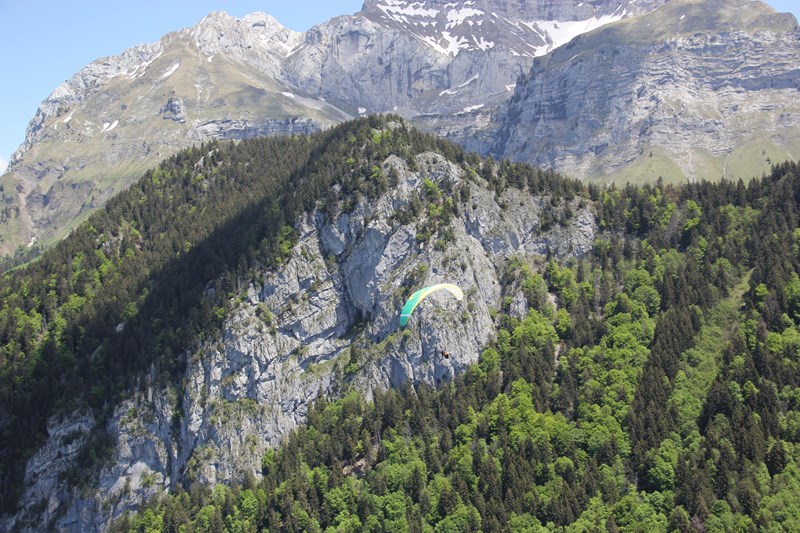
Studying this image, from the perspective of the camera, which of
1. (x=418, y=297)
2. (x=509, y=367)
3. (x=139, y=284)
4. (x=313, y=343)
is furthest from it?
(x=139, y=284)

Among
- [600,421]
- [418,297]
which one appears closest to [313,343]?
[418,297]

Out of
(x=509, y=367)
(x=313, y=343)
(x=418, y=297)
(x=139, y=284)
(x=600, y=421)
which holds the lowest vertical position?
(x=600, y=421)

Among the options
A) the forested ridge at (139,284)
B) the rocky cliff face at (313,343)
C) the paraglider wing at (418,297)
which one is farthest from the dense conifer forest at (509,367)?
the paraglider wing at (418,297)

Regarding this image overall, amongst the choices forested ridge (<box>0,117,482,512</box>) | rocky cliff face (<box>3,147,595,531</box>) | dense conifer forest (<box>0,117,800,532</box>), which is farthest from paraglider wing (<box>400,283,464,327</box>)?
forested ridge (<box>0,117,482,512</box>)

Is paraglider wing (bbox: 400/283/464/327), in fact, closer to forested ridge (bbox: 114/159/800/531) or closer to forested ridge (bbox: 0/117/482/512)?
forested ridge (bbox: 114/159/800/531)

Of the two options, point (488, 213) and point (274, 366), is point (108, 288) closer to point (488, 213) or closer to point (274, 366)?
point (274, 366)

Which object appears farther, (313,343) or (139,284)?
(139,284)

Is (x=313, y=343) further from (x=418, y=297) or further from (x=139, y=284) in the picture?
(x=139, y=284)
